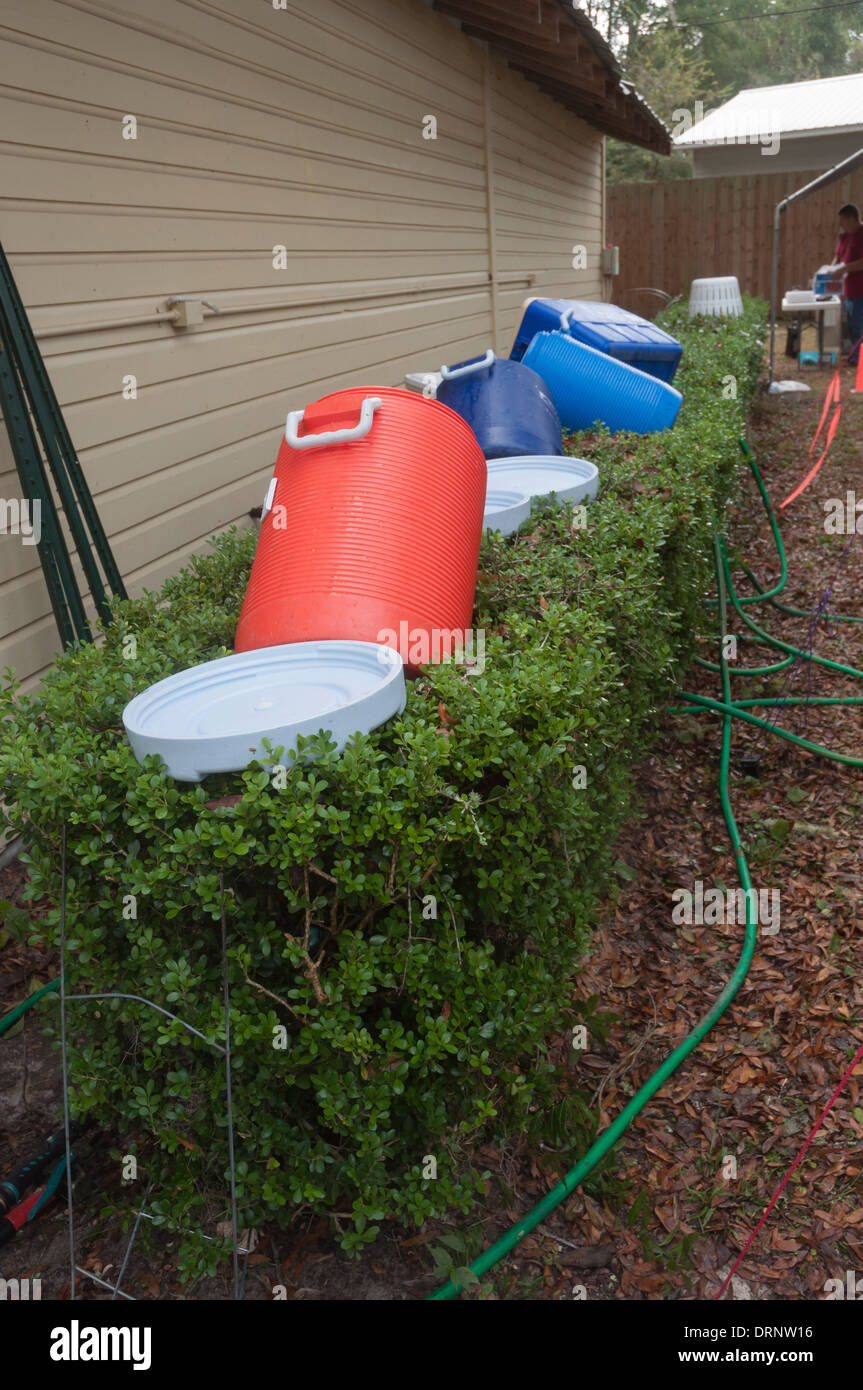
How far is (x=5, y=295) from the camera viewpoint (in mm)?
3082

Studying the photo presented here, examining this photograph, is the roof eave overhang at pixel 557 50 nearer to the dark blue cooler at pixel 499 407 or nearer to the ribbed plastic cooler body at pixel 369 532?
the dark blue cooler at pixel 499 407

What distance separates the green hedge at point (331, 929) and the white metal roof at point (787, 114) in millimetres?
25298

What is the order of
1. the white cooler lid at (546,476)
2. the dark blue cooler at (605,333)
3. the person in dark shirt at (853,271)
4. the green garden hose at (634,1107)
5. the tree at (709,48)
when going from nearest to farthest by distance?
1. the green garden hose at (634,1107)
2. the white cooler lid at (546,476)
3. the dark blue cooler at (605,333)
4. the person in dark shirt at (853,271)
5. the tree at (709,48)

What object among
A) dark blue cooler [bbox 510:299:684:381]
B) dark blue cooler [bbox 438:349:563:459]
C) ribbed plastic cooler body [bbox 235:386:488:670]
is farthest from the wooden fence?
ribbed plastic cooler body [bbox 235:386:488:670]

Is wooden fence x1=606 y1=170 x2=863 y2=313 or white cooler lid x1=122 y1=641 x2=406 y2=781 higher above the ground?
wooden fence x1=606 y1=170 x2=863 y2=313

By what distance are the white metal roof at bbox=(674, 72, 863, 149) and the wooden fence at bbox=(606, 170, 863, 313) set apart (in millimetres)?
4370

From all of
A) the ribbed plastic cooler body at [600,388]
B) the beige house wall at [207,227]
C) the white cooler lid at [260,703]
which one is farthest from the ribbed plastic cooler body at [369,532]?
the ribbed plastic cooler body at [600,388]

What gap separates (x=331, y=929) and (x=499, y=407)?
342 cm

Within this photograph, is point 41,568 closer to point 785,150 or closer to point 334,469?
point 334,469

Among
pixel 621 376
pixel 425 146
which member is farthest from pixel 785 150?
pixel 621 376

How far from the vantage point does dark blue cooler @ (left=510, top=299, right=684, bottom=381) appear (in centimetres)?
675

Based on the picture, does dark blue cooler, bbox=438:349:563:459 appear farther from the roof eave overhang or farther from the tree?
the tree

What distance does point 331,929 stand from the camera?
2068 mm

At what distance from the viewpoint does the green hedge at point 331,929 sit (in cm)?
199
